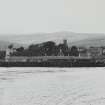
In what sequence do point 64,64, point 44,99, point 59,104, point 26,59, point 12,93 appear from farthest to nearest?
point 26,59 < point 64,64 < point 12,93 < point 44,99 < point 59,104

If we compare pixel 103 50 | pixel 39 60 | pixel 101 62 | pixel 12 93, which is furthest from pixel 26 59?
pixel 12 93

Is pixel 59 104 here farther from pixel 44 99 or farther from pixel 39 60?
pixel 39 60

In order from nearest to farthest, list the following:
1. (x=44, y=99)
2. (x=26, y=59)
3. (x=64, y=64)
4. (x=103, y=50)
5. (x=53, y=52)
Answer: (x=44, y=99), (x=64, y=64), (x=26, y=59), (x=53, y=52), (x=103, y=50)

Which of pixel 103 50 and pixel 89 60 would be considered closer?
pixel 89 60

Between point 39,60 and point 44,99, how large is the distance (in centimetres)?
10027

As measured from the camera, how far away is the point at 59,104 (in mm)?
23328

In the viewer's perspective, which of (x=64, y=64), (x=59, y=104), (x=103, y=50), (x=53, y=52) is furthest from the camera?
(x=103, y=50)

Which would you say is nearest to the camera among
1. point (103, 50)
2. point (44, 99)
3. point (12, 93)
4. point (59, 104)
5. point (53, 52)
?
point (59, 104)

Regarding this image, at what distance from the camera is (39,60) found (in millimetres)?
126062

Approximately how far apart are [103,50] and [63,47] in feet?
71.3

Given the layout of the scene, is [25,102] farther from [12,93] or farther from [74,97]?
[12,93]

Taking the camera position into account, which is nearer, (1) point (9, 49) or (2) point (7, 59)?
(2) point (7, 59)

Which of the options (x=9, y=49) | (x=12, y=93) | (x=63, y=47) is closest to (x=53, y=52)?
(x=63, y=47)

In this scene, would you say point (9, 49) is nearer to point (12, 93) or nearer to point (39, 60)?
point (39, 60)
